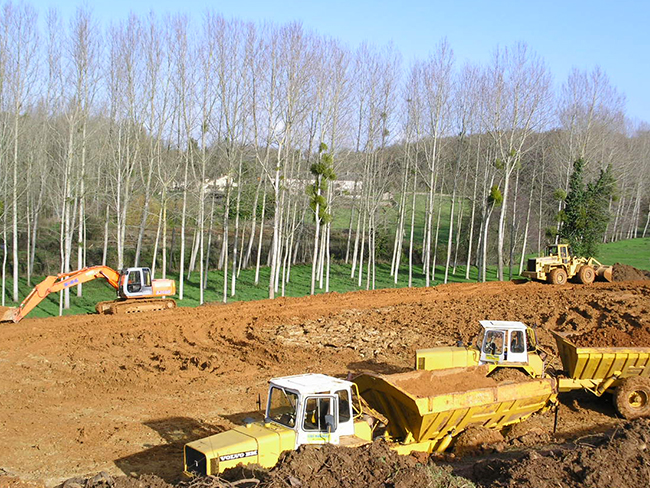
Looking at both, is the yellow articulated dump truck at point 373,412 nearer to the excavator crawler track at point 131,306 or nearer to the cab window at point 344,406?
the cab window at point 344,406

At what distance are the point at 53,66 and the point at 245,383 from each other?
25.2 m

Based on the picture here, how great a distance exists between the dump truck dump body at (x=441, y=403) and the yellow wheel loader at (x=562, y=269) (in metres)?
20.1

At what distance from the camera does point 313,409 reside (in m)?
9.66

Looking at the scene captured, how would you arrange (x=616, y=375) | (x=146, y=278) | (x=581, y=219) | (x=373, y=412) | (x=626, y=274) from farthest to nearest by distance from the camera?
(x=581, y=219) → (x=626, y=274) → (x=146, y=278) → (x=616, y=375) → (x=373, y=412)

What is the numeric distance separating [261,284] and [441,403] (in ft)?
107

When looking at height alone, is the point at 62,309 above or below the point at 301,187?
below

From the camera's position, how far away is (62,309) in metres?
33.0

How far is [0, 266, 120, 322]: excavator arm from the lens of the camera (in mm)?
24656

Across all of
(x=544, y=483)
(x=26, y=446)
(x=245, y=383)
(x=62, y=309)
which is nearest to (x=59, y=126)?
(x=62, y=309)

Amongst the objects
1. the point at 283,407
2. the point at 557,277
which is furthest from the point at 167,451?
the point at 557,277

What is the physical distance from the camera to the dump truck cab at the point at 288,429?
900cm

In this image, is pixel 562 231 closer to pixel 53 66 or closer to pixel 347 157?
pixel 347 157

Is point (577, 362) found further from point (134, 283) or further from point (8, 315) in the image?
point (8, 315)

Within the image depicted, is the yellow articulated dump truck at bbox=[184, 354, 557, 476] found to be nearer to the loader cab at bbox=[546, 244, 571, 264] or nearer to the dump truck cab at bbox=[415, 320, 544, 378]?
the dump truck cab at bbox=[415, 320, 544, 378]
